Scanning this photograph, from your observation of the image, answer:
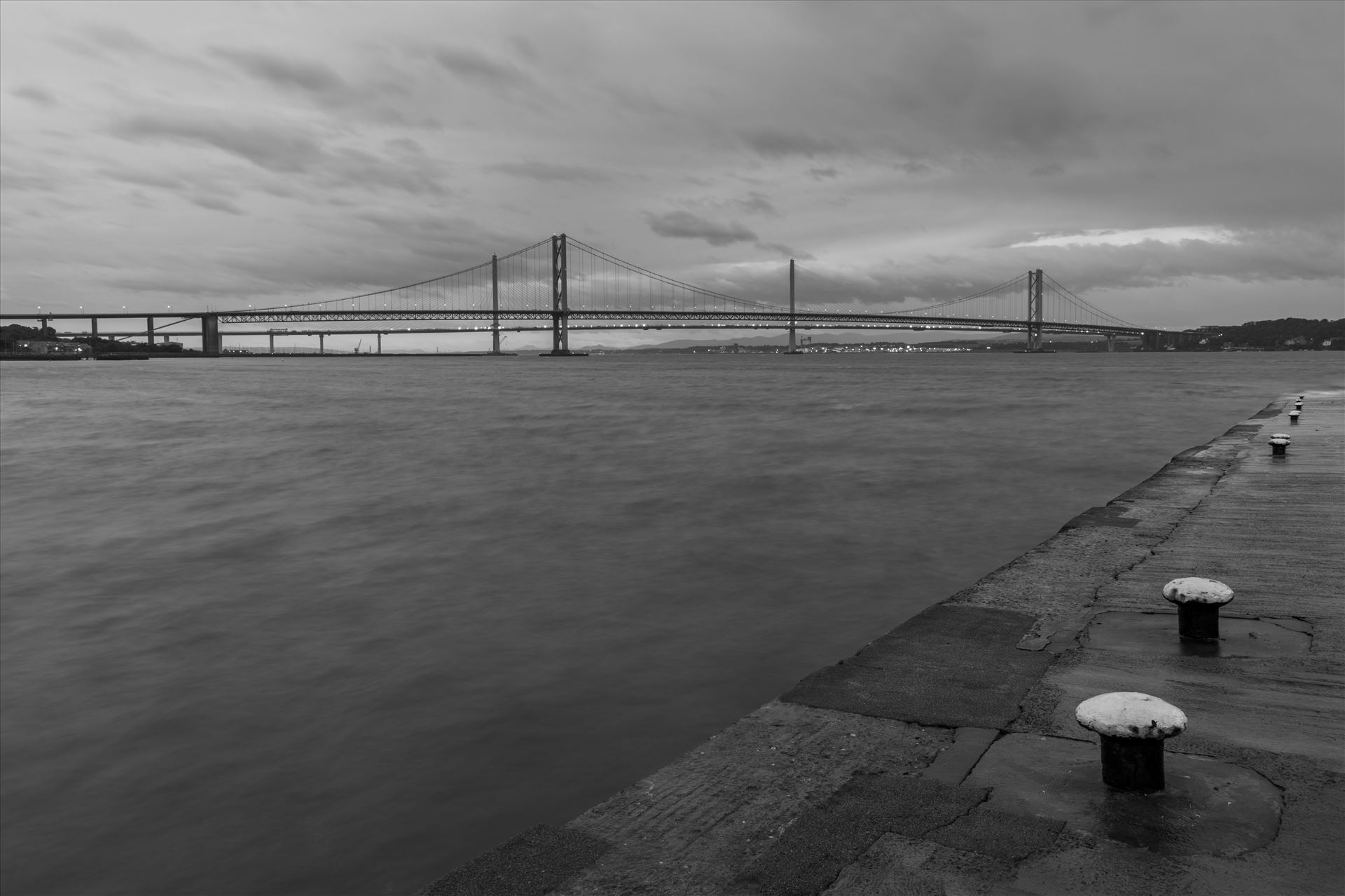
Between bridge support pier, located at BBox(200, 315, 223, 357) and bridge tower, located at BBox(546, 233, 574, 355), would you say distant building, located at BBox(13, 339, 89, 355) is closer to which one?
bridge support pier, located at BBox(200, 315, 223, 357)

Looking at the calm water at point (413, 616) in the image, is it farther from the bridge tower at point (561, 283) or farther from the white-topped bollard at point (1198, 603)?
the bridge tower at point (561, 283)

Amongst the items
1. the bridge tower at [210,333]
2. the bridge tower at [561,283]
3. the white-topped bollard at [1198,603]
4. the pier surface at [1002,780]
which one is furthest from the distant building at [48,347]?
the white-topped bollard at [1198,603]

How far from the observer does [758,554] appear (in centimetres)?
884

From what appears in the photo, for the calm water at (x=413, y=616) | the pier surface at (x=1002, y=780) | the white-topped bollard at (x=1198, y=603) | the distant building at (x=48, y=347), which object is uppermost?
the distant building at (x=48, y=347)

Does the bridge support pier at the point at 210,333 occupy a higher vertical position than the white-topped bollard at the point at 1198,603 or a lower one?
higher

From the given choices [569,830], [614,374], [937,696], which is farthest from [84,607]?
[614,374]

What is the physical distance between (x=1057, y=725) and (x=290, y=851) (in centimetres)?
289

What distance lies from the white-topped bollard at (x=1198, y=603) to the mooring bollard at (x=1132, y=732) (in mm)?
1416

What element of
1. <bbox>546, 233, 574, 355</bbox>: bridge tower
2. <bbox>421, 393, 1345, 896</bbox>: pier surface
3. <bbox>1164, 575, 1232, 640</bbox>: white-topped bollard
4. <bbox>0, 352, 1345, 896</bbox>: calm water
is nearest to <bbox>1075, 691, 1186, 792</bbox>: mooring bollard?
<bbox>421, 393, 1345, 896</bbox>: pier surface

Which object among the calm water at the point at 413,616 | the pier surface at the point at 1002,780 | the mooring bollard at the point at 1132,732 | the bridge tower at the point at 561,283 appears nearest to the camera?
the pier surface at the point at 1002,780

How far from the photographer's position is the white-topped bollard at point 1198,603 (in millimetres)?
3852

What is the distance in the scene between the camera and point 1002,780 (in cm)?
280

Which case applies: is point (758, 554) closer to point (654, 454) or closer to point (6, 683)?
point (6, 683)

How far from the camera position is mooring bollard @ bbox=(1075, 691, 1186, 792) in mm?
2533
